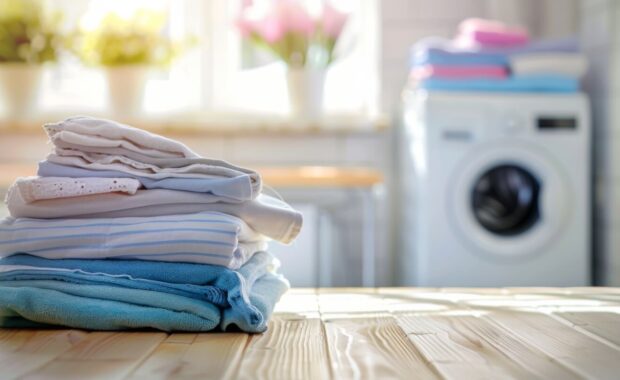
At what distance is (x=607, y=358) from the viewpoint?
0.74 meters

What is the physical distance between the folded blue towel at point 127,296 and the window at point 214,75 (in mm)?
2880

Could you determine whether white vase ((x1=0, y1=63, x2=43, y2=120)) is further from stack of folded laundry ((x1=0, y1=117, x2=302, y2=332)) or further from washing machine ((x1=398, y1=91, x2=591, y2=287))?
stack of folded laundry ((x1=0, y1=117, x2=302, y2=332))

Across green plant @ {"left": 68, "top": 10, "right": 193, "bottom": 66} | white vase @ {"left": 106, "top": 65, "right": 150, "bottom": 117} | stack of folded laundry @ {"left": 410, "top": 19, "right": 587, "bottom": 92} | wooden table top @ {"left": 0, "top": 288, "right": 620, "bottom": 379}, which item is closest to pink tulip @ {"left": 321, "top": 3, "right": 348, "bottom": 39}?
stack of folded laundry @ {"left": 410, "top": 19, "right": 587, "bottom": 92}

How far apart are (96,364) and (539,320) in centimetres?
46

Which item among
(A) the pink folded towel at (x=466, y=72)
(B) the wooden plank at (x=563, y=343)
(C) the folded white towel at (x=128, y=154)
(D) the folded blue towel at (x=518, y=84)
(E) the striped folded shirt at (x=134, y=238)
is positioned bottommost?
(B) the wooden plank at (x=563, y=343)

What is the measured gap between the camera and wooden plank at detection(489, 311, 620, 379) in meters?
0.70

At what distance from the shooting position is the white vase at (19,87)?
352cm

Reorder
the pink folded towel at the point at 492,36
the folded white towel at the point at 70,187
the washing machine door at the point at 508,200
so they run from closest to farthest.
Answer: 1. the folded white towel at the point at 70,187
2. the washing machine door at the point at 508,200
3. the pink folded towel at the point at 492,36

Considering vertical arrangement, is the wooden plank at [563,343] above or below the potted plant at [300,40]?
below

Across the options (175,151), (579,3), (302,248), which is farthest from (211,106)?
(175,151)

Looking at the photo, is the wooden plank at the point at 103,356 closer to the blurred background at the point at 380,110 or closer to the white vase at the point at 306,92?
the blurred background at the point at 380,110

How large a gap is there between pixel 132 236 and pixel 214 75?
2935 mm

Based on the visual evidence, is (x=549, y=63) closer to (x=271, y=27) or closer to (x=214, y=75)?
(x=271, y=27)

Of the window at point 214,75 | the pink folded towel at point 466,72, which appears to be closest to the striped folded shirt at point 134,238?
the pink folded towel at point 466,72
